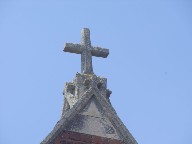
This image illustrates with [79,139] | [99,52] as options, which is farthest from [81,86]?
[99,52]

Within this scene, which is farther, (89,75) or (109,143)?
(89,75)

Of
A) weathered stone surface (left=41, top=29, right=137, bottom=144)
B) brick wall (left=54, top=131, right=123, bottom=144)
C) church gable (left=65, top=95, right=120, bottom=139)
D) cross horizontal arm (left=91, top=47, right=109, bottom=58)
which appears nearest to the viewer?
brick wall (left=54, top=131, right=123, bottom=144)

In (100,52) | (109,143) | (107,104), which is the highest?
(100,52)

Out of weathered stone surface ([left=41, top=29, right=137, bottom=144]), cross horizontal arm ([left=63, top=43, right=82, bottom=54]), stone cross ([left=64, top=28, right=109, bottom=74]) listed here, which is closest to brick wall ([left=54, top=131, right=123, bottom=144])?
weathered stone surface ([left=41, top=29, right=137, bottom=144])

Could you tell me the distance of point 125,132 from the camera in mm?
9047

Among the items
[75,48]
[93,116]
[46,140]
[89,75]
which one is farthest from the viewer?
[75,48]

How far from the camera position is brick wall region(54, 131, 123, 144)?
8.64m

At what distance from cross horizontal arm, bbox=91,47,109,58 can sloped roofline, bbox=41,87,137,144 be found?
1.49 meters

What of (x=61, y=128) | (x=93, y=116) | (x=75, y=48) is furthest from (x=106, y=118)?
(x=75, y=48)

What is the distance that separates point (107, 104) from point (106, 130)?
53cm

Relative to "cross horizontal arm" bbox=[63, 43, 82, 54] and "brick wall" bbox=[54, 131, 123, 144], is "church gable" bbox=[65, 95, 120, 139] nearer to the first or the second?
"brick wall" bbox=[54, 131, 123, 144]

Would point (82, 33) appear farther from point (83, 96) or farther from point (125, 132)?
point (125, 132)

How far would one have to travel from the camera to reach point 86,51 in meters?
10.7

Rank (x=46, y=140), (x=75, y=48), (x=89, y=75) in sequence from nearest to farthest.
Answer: (x=46, y=140) < (x=89, y=75) < (x=75, y=48)
